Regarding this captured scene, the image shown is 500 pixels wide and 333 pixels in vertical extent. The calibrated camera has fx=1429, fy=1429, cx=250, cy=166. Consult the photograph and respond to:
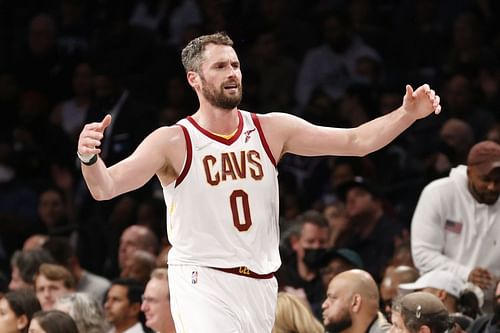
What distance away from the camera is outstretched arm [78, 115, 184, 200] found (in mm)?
6473

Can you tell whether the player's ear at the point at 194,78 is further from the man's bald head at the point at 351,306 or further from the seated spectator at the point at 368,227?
the seated spectator at the point at 368,227

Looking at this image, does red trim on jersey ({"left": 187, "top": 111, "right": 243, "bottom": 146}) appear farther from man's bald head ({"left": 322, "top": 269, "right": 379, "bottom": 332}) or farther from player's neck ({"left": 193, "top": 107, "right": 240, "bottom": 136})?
man's bald head ({"left": 322, "top": 269, "right": 379, "bottom": 332})

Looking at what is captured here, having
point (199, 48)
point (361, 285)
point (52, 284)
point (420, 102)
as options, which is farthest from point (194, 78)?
point (52, 284)

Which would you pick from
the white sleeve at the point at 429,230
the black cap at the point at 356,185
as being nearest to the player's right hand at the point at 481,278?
the white sleeve at the point at 429,230

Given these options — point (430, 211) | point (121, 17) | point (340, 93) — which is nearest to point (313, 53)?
point (340, 93)

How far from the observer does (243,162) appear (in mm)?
6965

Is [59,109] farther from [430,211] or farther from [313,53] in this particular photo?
[430,211]

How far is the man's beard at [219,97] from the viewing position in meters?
6.97

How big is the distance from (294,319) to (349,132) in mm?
1846

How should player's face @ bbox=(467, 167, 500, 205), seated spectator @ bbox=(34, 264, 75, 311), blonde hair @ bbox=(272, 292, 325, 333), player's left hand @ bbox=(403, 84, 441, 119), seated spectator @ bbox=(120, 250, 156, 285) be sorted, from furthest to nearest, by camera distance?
seated spectator @ bbox=(120, 250, 156, 285) < seated spectator @ bbox=(34, 264, 75, 311) < player's face @ bbox=(467, 167, 500, 205) < blonde hair @ bbox=(272, 292, 325, 333) < player's left hand @ bbox=(403, 84, 441, 119)

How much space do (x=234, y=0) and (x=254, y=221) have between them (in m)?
7.93

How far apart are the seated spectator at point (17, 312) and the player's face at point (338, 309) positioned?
6.70ft

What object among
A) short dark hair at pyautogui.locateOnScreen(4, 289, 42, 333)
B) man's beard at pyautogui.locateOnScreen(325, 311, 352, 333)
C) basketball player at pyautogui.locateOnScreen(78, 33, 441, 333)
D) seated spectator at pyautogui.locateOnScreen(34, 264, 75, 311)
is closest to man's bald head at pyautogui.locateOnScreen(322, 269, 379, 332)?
man's beard at pyautogui.locateOnScreen(325, 311, 352, 333)

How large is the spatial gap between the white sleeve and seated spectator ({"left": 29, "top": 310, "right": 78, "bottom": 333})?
2.37 metres
